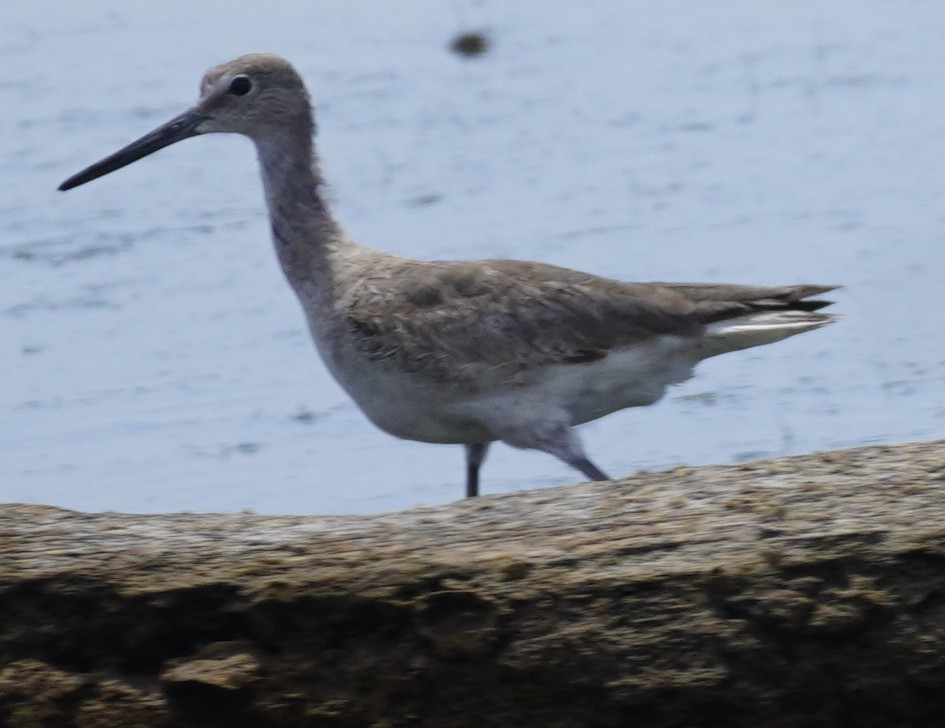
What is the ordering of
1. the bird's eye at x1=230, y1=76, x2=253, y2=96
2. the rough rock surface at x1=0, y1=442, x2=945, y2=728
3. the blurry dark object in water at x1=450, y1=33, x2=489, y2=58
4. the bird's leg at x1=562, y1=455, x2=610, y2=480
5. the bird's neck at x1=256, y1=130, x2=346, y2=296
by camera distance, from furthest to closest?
the blurry dark object in water at x1=450, y1=33, x2=489, y2=58 < the bird's eye at x1=230, y1=76, x2=253, y2=96 < the bird's neck at x1=256, y1=130, x2=346, y2=296 < the bird's leg at x1=562, y1=455, x2=610, y2=480 < the rough rock surface at x1=0, y1=442, x2=945, y2=728

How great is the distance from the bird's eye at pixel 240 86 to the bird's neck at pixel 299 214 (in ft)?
0.60

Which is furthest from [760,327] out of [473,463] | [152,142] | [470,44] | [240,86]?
[470,44]

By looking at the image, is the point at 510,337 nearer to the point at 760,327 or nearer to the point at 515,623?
the point at 760,327

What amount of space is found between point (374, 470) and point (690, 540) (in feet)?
12.3

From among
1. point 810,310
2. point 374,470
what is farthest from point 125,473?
point 810,310

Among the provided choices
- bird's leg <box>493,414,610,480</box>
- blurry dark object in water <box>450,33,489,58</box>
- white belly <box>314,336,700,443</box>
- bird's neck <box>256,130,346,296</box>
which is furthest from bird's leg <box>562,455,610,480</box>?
blurry dark object in water <box>450,33,489,58</box>

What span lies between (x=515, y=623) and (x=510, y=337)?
2.13m

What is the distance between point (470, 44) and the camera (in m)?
15.2

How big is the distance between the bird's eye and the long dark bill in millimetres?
143

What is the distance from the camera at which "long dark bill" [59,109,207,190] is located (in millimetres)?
6633

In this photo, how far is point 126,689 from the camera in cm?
400

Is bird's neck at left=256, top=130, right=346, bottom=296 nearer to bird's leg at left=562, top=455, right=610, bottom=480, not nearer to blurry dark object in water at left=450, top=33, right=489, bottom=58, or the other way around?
bird's leg at left=562, top=455, right=610, bottom=480

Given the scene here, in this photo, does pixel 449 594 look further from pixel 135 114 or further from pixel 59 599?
pixel 135 114

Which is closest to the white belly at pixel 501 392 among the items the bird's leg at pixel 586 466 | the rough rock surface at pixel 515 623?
the bird's leg at pixel 586 466
